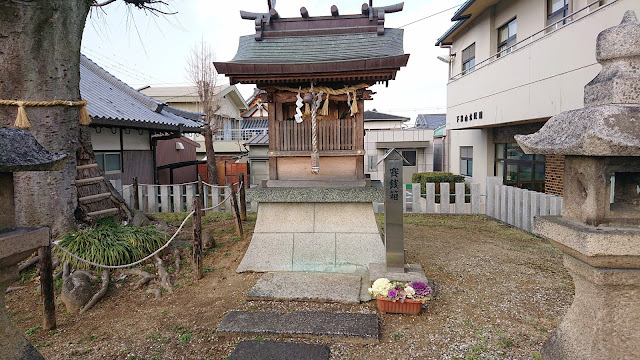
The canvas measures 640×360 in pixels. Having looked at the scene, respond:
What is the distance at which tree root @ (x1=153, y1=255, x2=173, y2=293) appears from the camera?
6020mm

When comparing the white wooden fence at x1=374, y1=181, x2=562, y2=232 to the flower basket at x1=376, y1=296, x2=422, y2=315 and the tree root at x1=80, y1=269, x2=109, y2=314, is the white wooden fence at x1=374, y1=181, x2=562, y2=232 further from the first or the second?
the tree root at x1=80, y1=269, x2=109, y2=314

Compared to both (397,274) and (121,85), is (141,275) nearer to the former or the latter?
(397,274)

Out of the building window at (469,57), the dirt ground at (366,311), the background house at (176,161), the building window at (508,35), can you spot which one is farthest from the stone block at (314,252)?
the building window at (469,57)

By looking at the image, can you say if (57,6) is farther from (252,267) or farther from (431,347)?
(431,347)

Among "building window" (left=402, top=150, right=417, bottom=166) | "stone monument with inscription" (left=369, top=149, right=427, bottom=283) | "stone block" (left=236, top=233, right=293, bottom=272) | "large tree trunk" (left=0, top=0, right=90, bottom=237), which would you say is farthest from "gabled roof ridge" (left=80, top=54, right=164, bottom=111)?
"building window" (left=402, top=150, right=417, bottom=166)

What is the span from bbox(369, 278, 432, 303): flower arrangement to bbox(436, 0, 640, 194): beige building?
6217 millimetres

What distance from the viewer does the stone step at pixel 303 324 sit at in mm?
4404

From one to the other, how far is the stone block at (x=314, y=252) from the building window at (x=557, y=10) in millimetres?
8566

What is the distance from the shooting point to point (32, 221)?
6680 mm

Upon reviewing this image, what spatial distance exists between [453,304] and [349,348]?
197 centimetres

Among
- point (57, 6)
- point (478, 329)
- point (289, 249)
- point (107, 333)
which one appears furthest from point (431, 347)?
point (57, 6)

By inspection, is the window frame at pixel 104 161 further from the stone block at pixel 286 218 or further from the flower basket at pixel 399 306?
the flower basket at pixel 399 306

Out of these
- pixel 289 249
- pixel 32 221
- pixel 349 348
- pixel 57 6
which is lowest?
pixel 349 348

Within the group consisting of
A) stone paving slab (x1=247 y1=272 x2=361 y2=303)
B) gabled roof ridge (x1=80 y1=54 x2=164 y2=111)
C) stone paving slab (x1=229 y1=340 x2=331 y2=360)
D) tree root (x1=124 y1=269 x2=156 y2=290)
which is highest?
gabled roof ridge (x1=80 y1=54 x2=164 y2=111)
